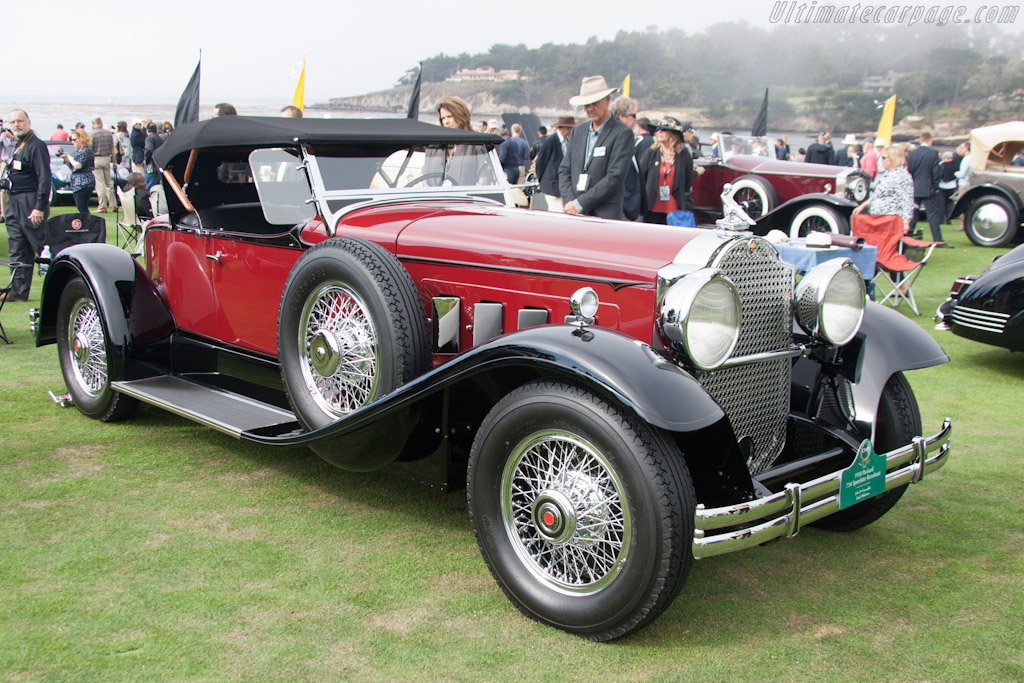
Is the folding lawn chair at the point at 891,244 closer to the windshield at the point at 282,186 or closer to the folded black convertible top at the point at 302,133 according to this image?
the folded black convertible top at the point at 302,133

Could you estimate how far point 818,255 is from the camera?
730 cm

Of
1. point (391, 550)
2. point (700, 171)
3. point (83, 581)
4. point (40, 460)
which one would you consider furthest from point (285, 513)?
point (700, 171)

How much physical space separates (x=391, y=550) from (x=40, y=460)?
7.06ft

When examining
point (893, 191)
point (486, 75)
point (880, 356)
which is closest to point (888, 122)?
point (893, 191)

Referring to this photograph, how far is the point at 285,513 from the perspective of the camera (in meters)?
3.80

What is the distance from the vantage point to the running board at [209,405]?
13.2 feet

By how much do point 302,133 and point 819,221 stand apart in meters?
9.98

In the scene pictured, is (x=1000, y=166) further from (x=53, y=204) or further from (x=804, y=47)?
(x=804, y=47)

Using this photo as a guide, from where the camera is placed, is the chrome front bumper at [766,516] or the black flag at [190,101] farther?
the black flag at [190,101]

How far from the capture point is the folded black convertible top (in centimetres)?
419

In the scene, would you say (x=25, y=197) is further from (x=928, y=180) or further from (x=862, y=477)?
(x=928, y=180)

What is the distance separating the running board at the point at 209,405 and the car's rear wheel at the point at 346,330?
26 centimetres

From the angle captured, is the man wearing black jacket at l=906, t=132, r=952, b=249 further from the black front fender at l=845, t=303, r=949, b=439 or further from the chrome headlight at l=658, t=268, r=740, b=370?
the chrome headlight at l=658, t=268, r=740, b=370

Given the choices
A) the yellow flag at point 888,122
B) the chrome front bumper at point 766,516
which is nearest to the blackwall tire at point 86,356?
the chrome front bumper at point 766,516
